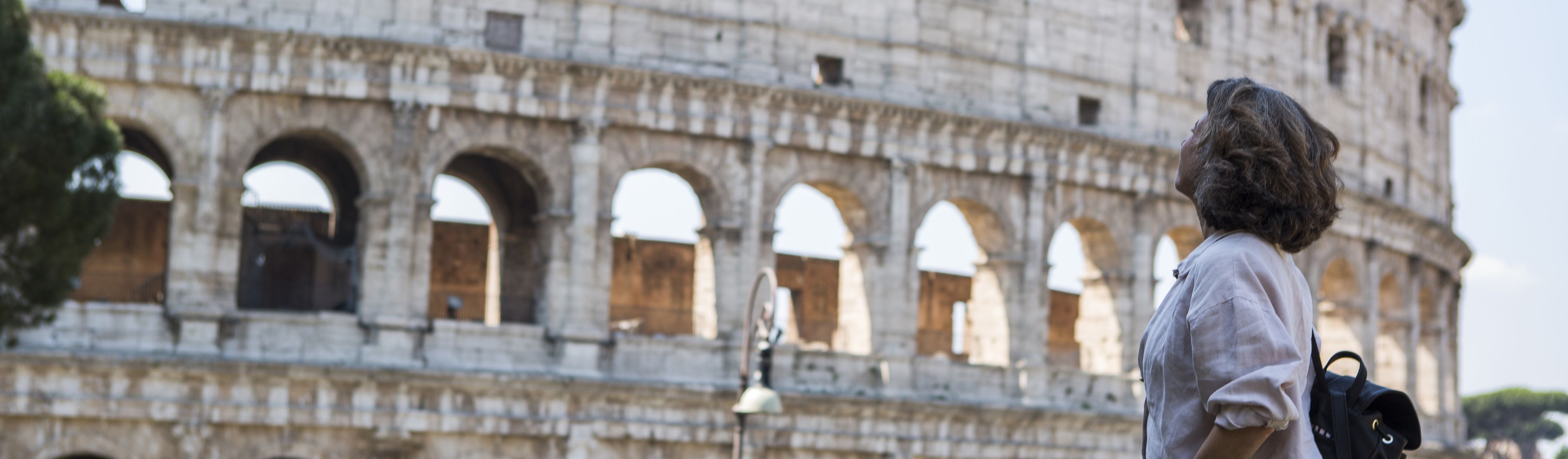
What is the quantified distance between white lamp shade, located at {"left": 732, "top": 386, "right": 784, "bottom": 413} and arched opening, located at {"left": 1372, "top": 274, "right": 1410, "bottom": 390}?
1883cm

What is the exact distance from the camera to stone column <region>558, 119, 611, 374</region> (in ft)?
73.6

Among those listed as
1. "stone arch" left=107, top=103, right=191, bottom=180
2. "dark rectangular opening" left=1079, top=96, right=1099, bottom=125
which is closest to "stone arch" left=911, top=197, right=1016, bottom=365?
"dark rectangular opening" left=1079, top=96, right=1099, bottom=125

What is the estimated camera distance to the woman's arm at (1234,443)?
9.30 feet

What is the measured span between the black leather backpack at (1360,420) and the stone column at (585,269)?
64.3 feet

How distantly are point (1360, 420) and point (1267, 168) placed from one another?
445 millimetres

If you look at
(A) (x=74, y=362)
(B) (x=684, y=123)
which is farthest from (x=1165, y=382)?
(B) (x=684, y=123)

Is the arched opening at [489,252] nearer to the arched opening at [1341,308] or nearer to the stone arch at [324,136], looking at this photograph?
the stone arch at [324,136]

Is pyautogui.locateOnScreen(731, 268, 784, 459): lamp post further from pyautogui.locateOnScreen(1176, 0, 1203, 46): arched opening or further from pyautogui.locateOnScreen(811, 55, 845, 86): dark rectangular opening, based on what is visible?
pyautogui.locateOnScreen(1176, 0, 1203, 46): arched opening

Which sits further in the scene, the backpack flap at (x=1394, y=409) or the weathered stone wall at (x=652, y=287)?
the weathered stone wall at (x=652, y=287)

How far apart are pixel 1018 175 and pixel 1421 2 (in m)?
12.3

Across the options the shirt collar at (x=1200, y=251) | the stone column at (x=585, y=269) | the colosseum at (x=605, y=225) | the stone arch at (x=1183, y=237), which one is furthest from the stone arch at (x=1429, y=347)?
the shirt collar at (x=1200, y=251)

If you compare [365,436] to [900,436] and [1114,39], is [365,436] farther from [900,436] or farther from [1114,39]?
[1114,39]

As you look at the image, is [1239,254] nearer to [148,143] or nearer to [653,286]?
[148,143]

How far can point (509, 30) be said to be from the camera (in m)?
22.5
